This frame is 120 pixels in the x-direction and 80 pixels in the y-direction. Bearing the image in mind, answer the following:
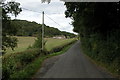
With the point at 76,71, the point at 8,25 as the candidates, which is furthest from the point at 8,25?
the point at 76,71

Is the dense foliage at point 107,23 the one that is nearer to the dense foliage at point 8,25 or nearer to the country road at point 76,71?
the country road at point 76,71

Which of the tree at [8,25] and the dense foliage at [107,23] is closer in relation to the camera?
the dense foliage at [107,23]

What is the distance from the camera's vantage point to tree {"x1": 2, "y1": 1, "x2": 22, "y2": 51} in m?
19.8

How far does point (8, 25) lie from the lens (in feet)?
66.8

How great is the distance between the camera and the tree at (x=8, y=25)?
1975cm

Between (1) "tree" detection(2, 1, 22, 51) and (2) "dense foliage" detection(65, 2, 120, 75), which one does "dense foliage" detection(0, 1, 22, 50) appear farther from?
(2) "dense foliage" detection(65, 2, 120, 75)

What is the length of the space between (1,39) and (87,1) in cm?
812

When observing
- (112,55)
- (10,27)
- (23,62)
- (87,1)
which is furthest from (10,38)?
(112,55)

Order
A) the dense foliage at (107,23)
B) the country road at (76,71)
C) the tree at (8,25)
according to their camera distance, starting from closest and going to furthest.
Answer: the country road at (76,71) → the dense foliage at (107,23) → the tree at (8,25)

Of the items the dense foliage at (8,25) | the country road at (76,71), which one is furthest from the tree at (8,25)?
the country road at (76,71)

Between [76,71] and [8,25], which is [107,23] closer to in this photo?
[76,71]

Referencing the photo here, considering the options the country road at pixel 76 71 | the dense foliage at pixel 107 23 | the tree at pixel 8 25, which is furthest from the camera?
the tree at pixel 8 25

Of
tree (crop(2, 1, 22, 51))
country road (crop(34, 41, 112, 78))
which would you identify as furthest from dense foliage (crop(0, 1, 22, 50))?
country road (crop(34, 41, 112, 78))

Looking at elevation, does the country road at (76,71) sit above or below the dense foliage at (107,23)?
below
